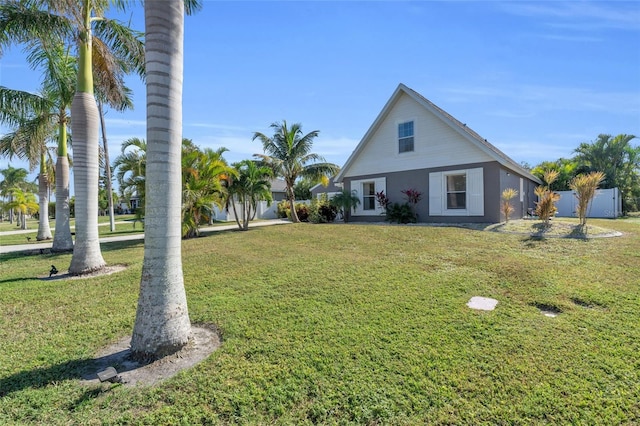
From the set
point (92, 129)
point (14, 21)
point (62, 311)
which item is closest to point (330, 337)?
point (62, 311)

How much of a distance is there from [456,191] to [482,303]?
10137mm

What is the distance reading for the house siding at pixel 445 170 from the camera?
41.2 ft

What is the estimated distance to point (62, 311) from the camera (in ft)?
16.8

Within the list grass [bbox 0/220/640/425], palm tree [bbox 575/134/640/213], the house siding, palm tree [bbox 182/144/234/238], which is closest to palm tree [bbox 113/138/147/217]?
palm tree [bbox 182/144/234/238]

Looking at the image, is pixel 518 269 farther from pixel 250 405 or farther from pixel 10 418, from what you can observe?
pixel 10 418

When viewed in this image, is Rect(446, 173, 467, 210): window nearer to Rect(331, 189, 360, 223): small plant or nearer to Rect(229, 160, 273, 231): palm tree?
Rect(331, 189, 360, 223): small plant

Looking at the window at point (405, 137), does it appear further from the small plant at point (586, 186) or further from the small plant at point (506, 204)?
the small plant at point (586, 186)

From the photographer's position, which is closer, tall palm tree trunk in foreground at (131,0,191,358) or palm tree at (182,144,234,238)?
tall palm tree trunk in foreground at (131,0,191,358)

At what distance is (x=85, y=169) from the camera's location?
310 inches

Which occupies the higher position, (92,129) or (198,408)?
(92,129)

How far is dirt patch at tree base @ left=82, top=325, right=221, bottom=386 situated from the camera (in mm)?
3137

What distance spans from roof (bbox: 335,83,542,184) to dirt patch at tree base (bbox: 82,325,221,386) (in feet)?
40.7

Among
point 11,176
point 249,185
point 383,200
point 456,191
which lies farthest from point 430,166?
point 11,176

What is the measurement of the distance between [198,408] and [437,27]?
9850 mm
